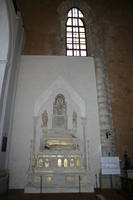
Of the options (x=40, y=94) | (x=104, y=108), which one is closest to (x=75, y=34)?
(x=40, y=94)

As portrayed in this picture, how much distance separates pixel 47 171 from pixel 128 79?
21.2 ft

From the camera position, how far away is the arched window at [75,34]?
36.4ft

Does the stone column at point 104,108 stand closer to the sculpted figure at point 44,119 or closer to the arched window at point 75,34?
the arched window at point 75,34

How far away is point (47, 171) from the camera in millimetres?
7113

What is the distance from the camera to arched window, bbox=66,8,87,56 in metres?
11.1

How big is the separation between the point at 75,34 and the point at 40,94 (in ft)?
16.5

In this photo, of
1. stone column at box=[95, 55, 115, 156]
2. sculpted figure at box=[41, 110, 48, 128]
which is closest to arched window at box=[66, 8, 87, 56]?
→ stone column at box=[95, 55, 115, 156]

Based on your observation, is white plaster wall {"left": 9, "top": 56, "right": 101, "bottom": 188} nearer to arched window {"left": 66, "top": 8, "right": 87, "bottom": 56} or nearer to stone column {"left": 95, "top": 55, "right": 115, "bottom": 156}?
stone column {"left": 95, "top": 55, "right": 115, "bottom": 156}

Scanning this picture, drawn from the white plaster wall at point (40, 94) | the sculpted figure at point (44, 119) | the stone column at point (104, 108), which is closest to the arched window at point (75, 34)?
the white plaster wall at point (40, 94)

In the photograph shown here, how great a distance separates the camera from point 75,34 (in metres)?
11.5

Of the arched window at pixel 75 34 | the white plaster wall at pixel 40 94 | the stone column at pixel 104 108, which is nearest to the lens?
the white plaster wall at pixel 40 94

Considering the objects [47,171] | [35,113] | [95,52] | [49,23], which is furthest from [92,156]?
[49,23]

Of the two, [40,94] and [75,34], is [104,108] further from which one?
[75,34]

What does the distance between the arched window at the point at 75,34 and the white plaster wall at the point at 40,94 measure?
48.7 inches
